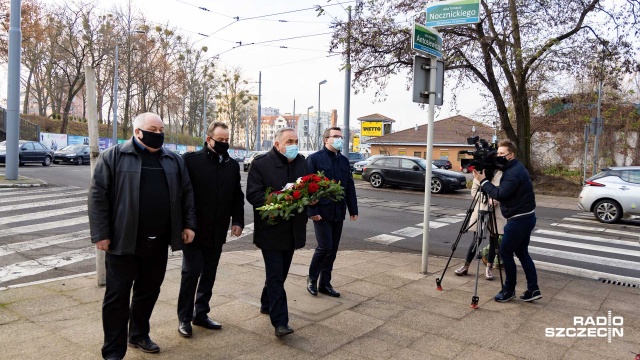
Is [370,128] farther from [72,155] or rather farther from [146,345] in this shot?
[146,345]

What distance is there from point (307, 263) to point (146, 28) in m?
39.5

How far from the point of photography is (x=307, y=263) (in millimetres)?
7082

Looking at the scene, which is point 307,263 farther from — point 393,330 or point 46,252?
point 46,252

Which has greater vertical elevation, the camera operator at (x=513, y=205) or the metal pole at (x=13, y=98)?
the metal pole at (x=13, y=98)

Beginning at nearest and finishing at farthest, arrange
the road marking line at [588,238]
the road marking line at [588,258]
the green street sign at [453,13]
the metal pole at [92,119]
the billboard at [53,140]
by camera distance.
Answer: the metal pole at [92,119] → the green street sign at [453,13] → the road marking line at [588,258] → the road marking line at [588,238] → the billboard at [53,140]

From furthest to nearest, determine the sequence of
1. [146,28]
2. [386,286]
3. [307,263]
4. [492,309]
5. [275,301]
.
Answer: [146,28]
[307,263]
[386,286]
[492,309]
[275,301]

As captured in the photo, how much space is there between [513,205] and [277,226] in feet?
9.04

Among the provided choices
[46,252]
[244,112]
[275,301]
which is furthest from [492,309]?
[244,112]

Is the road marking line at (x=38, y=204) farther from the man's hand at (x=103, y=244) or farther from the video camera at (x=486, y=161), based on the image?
the video camera at (x=486, y=161)

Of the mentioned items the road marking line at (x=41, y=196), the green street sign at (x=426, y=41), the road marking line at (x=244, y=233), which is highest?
the green street sign at (x=426, y=41)

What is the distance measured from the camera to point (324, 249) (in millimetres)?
5289

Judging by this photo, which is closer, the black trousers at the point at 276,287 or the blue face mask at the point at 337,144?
the black trousers at the point at 276,287

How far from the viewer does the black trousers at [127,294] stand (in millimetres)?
3482

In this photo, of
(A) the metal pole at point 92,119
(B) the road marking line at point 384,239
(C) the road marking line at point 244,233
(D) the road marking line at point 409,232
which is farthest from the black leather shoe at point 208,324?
(D) the road marking line at point 409,232
